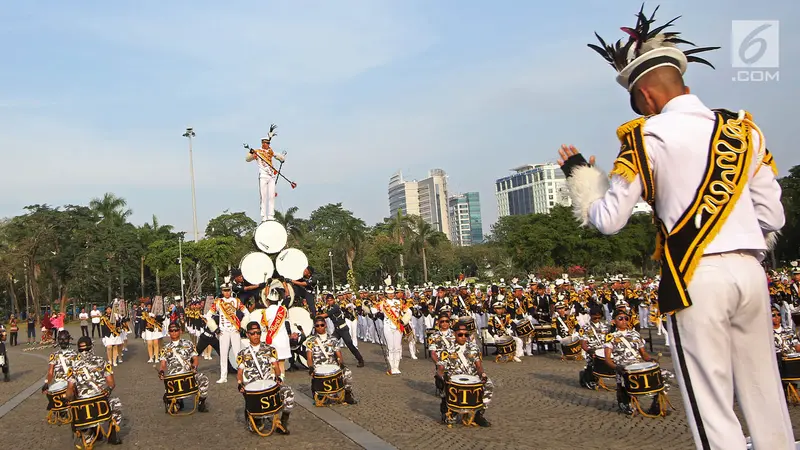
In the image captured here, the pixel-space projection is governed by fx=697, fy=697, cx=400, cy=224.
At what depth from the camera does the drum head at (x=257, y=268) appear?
Answer: 19828 millimetres

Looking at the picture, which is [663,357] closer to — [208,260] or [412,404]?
[412,404]

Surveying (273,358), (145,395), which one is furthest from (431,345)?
(145,395)

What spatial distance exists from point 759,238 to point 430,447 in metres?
6.29

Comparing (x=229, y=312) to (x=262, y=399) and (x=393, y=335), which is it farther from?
(x=262, y=399)

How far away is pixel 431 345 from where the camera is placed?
10953 mm

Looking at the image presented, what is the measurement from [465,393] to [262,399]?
2.81 m

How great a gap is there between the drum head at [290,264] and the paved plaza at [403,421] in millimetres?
4554

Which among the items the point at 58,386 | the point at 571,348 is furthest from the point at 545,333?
the point at 58,386

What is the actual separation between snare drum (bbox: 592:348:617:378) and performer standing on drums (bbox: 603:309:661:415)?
2.98 feet

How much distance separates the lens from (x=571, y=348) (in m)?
17.0

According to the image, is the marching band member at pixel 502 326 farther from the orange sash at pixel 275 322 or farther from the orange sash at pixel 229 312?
the orange sash at pixel 229 312

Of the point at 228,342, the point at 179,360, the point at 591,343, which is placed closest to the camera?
the point at 179,360

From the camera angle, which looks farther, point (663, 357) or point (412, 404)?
point (663, 357)

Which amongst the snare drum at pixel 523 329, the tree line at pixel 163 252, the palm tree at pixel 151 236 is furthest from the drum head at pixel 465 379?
the palm tree at pixel 151 236
